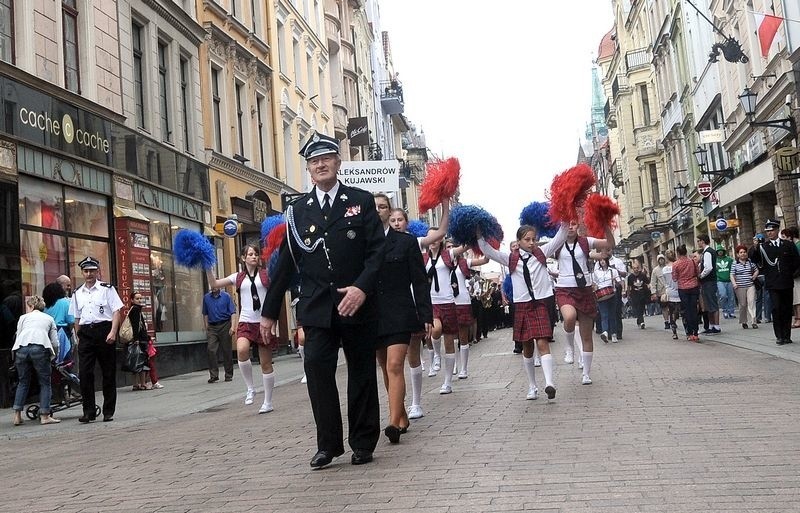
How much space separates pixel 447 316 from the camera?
37.8 ft

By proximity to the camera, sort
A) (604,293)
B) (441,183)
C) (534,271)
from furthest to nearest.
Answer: (604,293) < (534,271) < (441,183)

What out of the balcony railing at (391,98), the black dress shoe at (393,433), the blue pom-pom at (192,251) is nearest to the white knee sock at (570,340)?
the blue pom-pom at (192,251)

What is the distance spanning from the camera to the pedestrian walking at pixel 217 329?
1766cm

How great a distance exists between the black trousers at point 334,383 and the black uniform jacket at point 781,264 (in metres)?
10.2

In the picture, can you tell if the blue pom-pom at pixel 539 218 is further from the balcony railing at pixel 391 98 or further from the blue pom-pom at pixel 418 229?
the balcony railing at pixel 391 98

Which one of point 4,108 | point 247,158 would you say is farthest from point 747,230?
point 4,108

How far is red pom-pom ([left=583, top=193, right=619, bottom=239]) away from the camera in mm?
10211

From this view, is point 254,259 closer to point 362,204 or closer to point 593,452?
point 362,204

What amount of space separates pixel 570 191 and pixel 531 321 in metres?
1.35

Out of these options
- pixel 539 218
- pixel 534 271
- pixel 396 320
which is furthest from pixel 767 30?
pixel 396 320

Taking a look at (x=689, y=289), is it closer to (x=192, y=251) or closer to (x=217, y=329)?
(x=217, y=329)

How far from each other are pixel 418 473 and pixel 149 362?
11963 mm

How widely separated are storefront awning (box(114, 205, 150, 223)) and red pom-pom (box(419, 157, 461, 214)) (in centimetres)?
1149

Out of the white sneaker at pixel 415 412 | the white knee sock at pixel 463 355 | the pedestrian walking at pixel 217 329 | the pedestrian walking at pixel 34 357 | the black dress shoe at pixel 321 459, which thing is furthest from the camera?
the pedestrian walking at pixel 217 329
